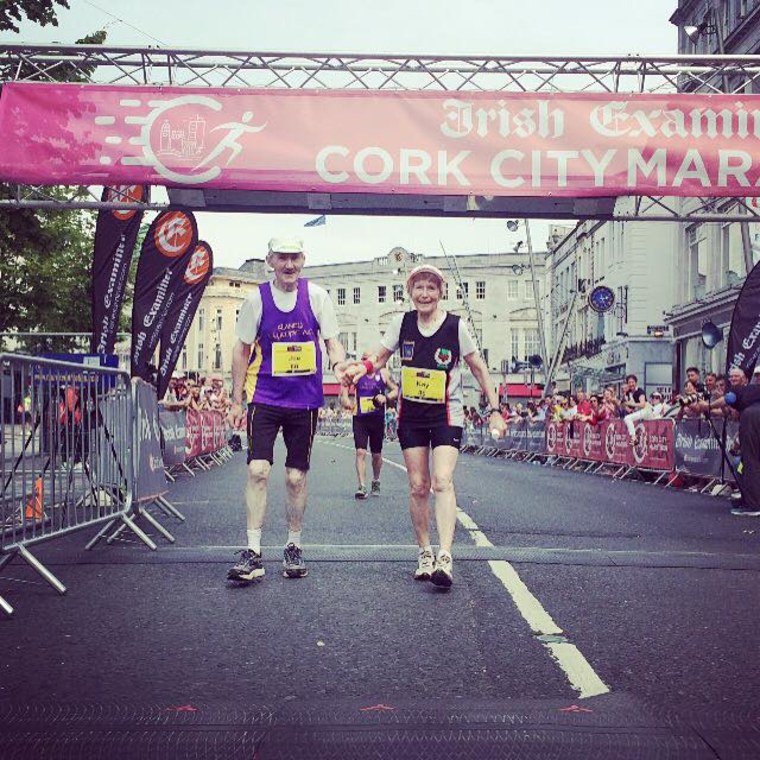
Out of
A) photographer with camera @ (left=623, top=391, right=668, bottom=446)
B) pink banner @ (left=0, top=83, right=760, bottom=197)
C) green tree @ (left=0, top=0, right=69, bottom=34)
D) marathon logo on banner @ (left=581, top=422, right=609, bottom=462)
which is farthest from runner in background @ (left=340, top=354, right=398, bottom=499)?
marathon logo on banner @ (left=581, top=422, right=609, bottom=462)

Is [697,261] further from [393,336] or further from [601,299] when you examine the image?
[393,336]

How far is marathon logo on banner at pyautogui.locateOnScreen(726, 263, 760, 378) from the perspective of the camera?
14547 millimetres

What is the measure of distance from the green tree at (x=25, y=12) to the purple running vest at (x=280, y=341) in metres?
11.8

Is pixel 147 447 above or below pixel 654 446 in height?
above

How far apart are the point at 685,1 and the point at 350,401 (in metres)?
41.5

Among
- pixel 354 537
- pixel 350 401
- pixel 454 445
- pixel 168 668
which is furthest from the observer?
pixel 354 537

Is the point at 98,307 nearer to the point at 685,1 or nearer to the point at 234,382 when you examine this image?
the point at 234,382

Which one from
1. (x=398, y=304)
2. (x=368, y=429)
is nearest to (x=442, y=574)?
(x=368, y=429)

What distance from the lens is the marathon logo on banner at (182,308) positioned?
685 inches

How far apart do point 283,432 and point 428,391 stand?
37.7 inches

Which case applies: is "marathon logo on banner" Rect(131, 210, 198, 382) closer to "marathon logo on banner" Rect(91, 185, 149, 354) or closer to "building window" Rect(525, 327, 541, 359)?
"marathon logo on banner" Rect(91, 185, 149, 354)

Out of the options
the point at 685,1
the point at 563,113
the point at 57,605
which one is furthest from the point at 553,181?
the point at 685,1

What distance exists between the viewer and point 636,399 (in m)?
21.5

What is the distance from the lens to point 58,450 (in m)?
7.05
